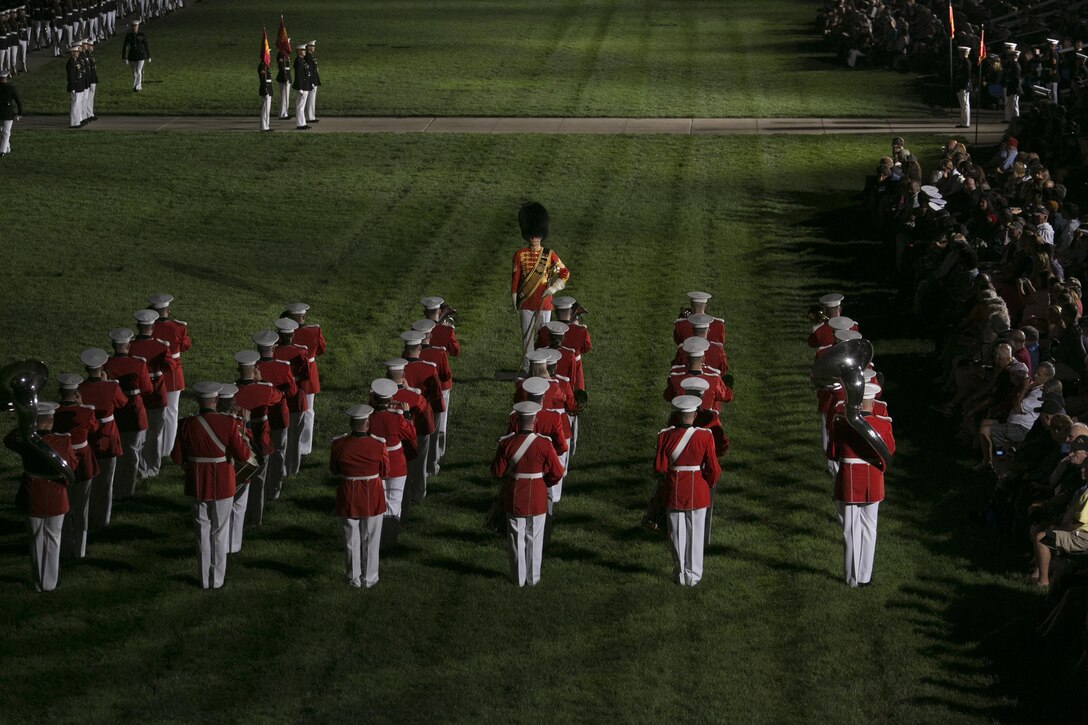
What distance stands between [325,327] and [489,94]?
716 inches

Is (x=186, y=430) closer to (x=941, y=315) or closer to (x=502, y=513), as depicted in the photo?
Answer: (x=502, y=513)

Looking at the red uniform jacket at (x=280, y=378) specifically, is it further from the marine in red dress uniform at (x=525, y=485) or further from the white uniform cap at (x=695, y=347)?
the white uniform cap at (x=695, y=347)

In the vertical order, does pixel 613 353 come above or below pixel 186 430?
below

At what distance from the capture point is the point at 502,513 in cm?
1348

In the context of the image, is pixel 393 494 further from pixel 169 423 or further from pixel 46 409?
pixel 169 423

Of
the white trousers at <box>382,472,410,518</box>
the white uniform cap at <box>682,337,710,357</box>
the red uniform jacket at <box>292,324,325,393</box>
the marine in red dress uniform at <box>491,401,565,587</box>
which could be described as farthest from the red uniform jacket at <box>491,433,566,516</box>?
the red uniform jacket at <box>292,324,325,393</box>

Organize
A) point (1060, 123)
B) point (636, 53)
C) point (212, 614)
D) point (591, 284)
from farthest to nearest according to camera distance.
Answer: point (636, 53)
point (1060, 123)
point (591, 284)
point (212, 614)

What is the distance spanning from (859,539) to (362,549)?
13.9ft

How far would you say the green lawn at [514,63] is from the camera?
120 feet

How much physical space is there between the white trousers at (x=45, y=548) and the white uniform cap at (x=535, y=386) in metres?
4.10

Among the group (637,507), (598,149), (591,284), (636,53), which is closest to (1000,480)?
(637,507)

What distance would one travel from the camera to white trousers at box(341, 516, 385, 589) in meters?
13.2

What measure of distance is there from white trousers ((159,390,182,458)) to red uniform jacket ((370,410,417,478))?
3.48m

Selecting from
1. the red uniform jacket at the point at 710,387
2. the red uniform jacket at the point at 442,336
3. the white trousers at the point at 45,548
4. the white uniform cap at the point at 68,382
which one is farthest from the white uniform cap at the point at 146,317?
the red uniform jacket at the point at 710,387
